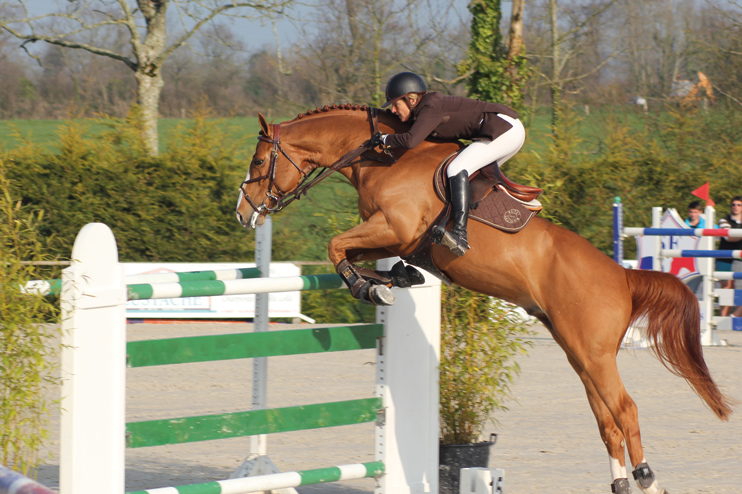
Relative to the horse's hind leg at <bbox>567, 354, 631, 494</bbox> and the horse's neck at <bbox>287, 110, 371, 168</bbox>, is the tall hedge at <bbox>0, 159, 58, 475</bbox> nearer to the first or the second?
the horse's neck at <bbox>287, 110, 371, 168</bbox>

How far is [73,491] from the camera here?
2229mm

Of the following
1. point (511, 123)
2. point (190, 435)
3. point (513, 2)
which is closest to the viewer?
point (190, 435)

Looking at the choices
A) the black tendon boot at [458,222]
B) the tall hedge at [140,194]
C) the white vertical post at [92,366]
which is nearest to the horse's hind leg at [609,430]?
the black tendon boot at [458,222]

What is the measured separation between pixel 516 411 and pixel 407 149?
299 centimetres

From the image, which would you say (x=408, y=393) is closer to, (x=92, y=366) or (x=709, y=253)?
(x=92, y=366)

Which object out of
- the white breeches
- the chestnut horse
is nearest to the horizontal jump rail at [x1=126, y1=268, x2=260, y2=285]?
the chestnut horse

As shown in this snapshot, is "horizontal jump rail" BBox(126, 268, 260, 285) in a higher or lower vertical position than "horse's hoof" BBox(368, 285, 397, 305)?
higher

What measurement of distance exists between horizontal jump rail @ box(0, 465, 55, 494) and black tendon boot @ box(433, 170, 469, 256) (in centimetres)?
221

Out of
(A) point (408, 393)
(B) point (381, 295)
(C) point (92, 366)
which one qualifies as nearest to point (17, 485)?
(C) point (92, 366)

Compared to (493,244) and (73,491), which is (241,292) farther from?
(493,244)

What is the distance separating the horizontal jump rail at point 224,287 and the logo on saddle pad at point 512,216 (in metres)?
0.78

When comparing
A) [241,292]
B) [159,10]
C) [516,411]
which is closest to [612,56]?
[159,10]

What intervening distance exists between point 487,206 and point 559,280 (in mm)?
452

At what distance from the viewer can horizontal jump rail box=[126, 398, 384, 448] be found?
2.52m
